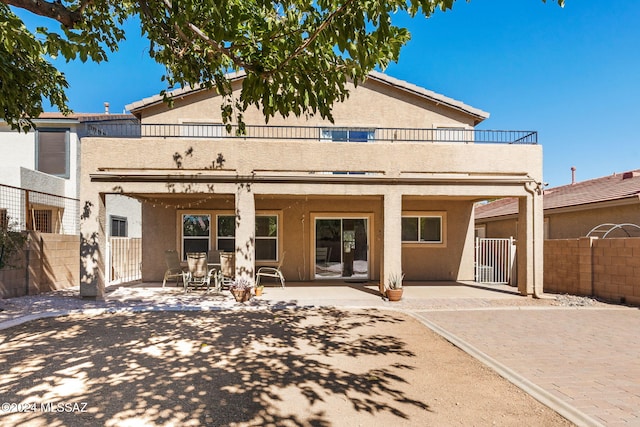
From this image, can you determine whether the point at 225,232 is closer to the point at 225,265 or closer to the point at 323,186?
the point at 225,265

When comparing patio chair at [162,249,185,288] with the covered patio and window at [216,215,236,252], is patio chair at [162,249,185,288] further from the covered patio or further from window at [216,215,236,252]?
window at [216,215,236,252]

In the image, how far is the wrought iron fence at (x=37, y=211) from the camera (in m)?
10.2

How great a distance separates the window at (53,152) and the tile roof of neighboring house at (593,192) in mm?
→ 20196

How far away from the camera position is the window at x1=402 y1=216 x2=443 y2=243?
13.3 m

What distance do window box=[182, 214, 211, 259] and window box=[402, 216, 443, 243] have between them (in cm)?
746

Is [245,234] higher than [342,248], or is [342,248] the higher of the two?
[245,234]

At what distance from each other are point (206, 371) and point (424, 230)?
1045cm

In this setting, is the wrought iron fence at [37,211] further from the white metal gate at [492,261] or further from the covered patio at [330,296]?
the white metal gate at [492,261]

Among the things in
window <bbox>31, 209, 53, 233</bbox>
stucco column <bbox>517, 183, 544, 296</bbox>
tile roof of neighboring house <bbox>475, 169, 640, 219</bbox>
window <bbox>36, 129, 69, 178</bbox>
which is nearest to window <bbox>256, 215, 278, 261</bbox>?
stucco column <bbox>517, 183, 544, 296</bbox>

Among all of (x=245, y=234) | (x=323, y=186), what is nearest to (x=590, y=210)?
(x=323, y=186)

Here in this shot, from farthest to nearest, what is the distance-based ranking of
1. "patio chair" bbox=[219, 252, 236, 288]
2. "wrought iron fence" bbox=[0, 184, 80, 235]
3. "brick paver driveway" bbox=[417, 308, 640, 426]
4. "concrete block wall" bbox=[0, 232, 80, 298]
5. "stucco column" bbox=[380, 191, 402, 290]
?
"patio chair" bbox=[219, 252, 236, 288] → "wrought iron fence" bbox=[0, 184, 80, 235] → "stucco column" bbox=[380, 191, 402, 290] → "concrete block wall" bbox=[0, 232, 80, 298] → "brick paver driveway" bbox=[417, 308, 640, 426]

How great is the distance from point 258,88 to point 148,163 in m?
6.07

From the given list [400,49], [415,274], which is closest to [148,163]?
[400,49]

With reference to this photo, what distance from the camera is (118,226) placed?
54.9ft
